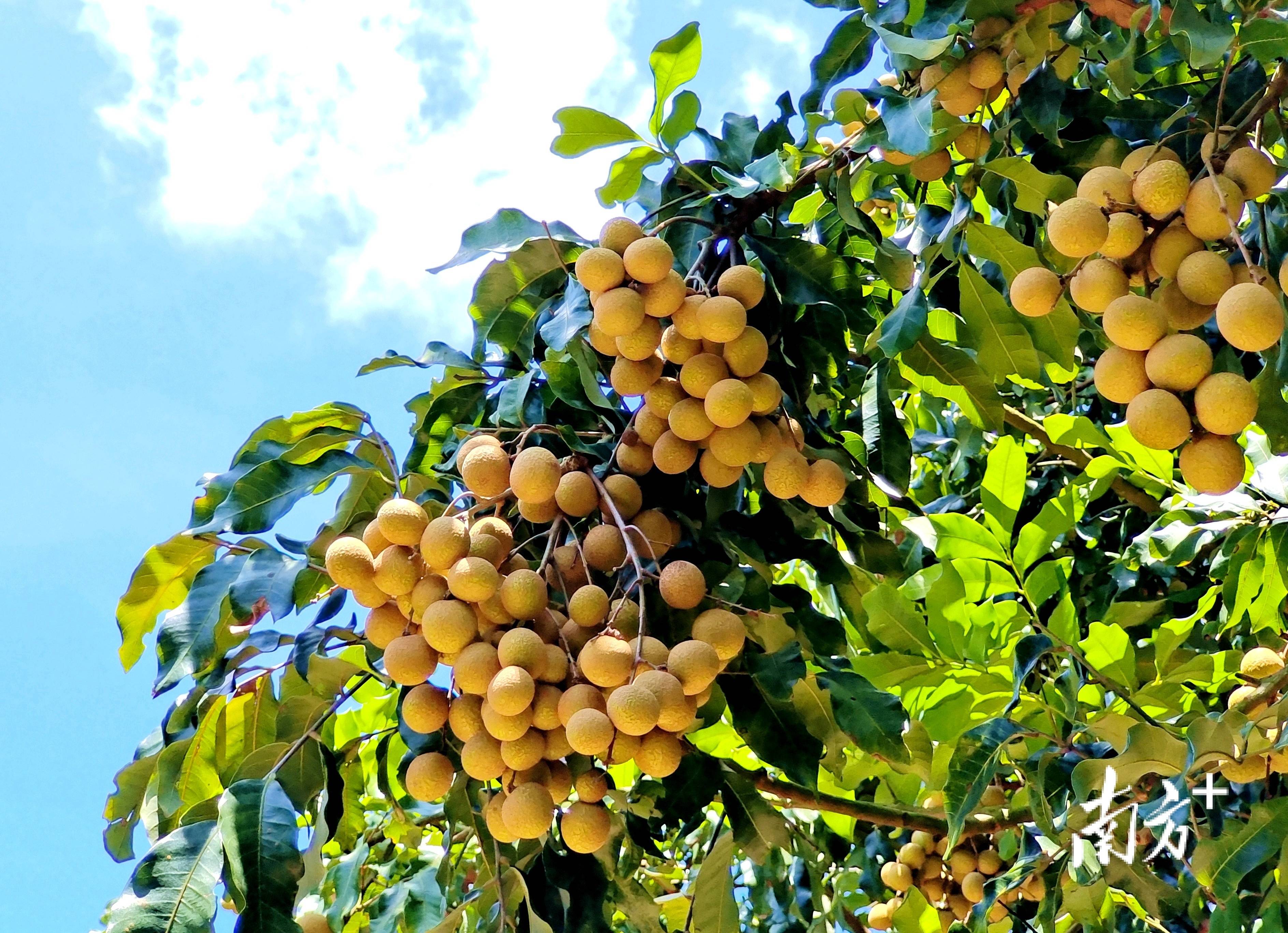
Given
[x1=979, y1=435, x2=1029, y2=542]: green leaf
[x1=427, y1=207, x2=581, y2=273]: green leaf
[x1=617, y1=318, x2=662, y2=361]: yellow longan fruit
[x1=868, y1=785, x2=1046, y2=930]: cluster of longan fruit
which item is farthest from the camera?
[x1=868, y1=785, x2=1046, y2=930]: cluster of longan fruit

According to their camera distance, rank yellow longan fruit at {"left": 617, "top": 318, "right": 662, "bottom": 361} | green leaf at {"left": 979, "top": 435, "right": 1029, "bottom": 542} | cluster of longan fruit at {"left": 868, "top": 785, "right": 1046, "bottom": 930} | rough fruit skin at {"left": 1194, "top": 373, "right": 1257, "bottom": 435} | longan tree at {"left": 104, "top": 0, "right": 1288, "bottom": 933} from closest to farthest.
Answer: rough fruit skin at {"left": 1194, "top": 373, "right": 1257, "bottom": 435} < longan tree at {"left": 104, "top": 0, "right": 1288, "bottom": 933} < yellow longan fruit at {"left": 617, "top": 318, "right": 662, "bottom": 361} < green leaf at {"left": 979, "top": 435, "right": 1029, "bottom": 542} < cluster of longan fruit at {"left": 868, "top": 785, "right": 1046, "bottom": 930}

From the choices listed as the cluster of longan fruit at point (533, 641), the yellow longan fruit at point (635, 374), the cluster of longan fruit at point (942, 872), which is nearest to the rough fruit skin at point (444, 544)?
the cluster of longan fruit at point (533, 641)

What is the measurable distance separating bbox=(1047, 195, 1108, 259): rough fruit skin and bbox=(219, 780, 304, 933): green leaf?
2.78 ft

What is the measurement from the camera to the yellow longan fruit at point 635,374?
122 centimetres

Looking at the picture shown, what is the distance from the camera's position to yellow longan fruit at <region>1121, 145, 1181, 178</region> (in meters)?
1.12

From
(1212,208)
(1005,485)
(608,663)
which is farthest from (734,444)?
(1005,485)

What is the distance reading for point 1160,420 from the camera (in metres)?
0.99

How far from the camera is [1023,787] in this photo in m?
1.90

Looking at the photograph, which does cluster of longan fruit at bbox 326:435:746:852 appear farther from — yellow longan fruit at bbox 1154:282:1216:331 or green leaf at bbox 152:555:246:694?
yellow longan fruit at bbox 1154:282:1216:331

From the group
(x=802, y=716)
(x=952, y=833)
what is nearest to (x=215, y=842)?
(x=802, y=716)

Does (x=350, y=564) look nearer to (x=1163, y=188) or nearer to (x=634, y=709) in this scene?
(x=634, y=709)

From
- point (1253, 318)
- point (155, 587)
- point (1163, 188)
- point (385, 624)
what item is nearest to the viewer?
point (1253, 318)

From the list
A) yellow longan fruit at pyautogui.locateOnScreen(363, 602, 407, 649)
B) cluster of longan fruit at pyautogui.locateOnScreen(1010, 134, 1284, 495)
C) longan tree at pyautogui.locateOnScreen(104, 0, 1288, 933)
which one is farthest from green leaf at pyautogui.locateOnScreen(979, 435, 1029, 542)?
yellow longan fruit at pyautogui.locateOnScreen(363, 602, 407, 649)

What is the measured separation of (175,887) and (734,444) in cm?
64
